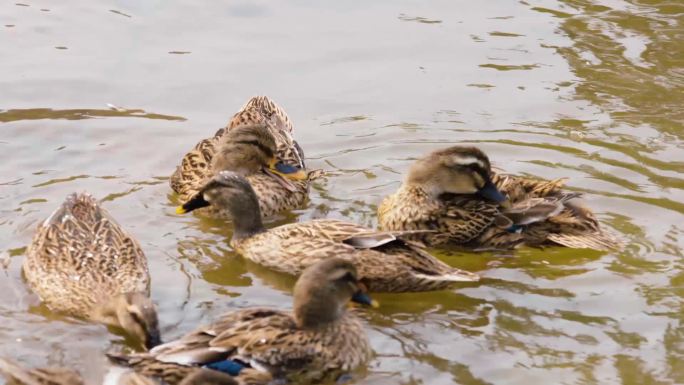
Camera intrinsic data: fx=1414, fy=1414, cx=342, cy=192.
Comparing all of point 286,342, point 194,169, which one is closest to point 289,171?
point 194,169

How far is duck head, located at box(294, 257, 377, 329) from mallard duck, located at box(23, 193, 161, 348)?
3.11 ft

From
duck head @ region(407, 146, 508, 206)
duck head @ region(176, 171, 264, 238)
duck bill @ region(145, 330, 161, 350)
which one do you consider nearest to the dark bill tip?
duck head @ region(176, 171, 264, 238)

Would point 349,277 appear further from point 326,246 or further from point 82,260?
point 82,260

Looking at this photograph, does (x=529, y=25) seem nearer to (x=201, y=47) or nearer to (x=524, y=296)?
(x=201, y=47)

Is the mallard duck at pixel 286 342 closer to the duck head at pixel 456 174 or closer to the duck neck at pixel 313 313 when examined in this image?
the duck neck at pixel 313 313

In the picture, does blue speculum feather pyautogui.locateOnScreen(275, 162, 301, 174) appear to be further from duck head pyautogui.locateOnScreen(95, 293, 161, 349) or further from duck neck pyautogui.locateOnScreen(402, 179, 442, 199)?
duck head pyautogui.locateOnScreen(95, 293, 161, 349)

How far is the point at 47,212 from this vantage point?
11.0 metres

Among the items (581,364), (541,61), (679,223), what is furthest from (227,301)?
(541,61)

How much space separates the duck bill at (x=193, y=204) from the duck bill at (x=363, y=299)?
Result: 2.24 metres

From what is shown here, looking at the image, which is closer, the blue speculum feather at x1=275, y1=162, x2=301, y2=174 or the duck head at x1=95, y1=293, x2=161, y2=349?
the duck head at x1=95, y1=293, x2=161, y2=349

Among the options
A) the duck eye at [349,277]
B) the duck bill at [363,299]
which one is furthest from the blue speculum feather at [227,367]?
the duck bill at [363,299]

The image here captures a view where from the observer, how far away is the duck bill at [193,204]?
1091cm

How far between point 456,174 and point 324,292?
2416 millimetres

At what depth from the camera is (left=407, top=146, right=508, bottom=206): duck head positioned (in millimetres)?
10641
